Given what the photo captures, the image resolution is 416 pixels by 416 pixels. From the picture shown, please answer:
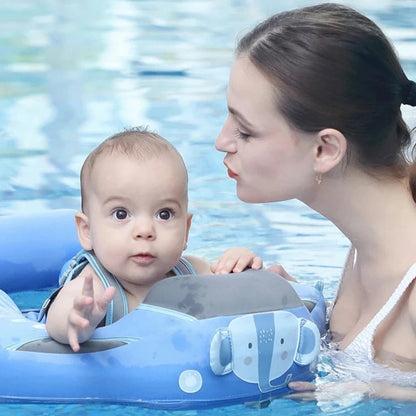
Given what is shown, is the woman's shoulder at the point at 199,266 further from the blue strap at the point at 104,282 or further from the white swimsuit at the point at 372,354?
the white swimsuit at the point at 372,354

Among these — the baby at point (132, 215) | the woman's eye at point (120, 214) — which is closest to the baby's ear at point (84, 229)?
the baby at point (132, 215)

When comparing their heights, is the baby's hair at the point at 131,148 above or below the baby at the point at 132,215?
above

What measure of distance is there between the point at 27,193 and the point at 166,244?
9.20 feet

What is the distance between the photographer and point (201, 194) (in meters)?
5.38

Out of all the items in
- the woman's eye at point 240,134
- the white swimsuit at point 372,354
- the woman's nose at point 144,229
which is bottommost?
the white swimsuit at point 372,354

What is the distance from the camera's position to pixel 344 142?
2877 millimetres

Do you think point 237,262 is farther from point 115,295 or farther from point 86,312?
point 86,312

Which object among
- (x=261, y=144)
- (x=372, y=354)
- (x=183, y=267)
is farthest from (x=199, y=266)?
(x=372, y=354)

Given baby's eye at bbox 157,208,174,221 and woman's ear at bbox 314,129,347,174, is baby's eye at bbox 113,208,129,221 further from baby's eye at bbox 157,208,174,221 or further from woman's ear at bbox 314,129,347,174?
woman's ear at bbox 314,129,347,174

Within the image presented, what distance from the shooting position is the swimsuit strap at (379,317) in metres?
2.89

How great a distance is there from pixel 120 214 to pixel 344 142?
0.64 meters

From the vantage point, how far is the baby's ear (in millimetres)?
2945

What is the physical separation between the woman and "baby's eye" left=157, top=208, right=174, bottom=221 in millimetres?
245

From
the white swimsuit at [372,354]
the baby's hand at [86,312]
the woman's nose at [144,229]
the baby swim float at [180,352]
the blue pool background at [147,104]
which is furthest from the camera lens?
the blue pool background at [147,104]
